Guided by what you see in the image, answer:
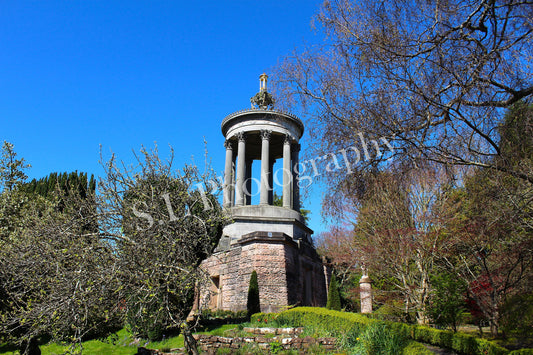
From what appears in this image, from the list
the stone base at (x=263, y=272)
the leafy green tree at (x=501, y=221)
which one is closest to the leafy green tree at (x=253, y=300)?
the stone base at (x=263, y=272)

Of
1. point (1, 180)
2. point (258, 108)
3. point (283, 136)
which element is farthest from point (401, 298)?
point (1, 180)

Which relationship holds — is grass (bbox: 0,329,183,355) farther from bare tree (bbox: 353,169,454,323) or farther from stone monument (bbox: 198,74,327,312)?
bare tree (bbox: 353,169,454,323)

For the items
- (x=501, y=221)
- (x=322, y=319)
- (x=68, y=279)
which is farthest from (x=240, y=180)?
(x=501, y=221)

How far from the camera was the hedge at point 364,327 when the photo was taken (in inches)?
342

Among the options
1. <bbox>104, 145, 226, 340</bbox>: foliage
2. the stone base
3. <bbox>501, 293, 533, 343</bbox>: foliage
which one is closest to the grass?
<bbox>104, 145, 226, 340</bbox>: foliage

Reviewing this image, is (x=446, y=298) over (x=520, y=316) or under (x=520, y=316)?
over

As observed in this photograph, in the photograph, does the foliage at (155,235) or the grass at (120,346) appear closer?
the foliage at (155,235)

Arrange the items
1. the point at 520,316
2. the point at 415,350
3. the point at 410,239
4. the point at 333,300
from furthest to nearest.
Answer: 1. the point at 333,300
2. the point at 410,239
3. the point at 520,316
4. the point at 415,350

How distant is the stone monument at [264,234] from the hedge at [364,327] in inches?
89.9

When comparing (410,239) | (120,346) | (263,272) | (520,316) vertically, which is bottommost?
(120,346)

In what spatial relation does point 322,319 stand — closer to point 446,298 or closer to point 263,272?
point 263,272

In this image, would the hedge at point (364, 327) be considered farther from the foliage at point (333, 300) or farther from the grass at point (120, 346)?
the foliage at point (333, 300)

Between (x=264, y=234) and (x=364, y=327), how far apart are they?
6552mm

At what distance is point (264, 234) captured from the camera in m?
15.7
